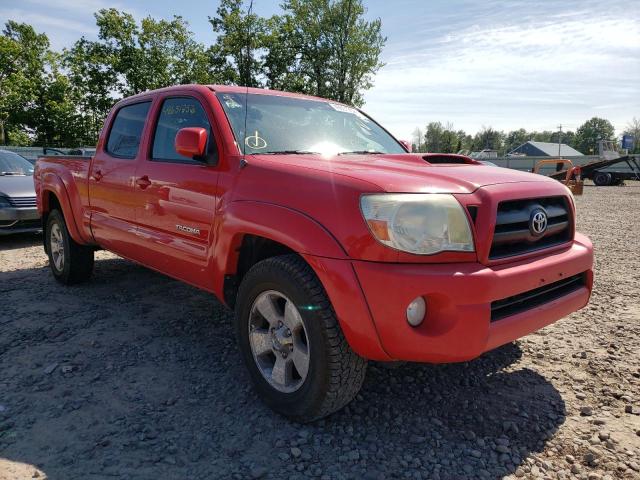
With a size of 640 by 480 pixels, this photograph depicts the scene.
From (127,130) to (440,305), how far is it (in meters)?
3.23

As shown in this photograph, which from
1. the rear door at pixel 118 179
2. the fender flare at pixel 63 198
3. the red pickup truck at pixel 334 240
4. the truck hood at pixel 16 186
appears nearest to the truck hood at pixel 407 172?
the red pickup truck at pixel 334 240

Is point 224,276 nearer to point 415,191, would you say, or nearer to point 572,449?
point 415,191

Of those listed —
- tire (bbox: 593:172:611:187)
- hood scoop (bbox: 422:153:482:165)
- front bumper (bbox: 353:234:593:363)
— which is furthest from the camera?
tire (bbox: 593:172:611:187)

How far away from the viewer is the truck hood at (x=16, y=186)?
710 centimetres

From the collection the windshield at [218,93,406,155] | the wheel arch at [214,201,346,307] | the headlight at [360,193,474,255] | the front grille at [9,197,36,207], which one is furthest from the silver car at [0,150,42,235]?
the headlight at [360,193,474,255]

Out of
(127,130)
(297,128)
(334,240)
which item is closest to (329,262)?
(334,240)

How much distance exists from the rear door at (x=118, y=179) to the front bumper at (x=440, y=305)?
7.87ft

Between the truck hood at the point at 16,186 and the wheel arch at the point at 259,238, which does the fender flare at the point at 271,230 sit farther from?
the truck hood at the point at 16,186

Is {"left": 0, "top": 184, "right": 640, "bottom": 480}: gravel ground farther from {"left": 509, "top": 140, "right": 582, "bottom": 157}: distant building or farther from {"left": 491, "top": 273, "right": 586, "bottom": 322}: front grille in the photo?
{"left": 509, "top": 140, "right": 582, "bottom": 157}: distant building

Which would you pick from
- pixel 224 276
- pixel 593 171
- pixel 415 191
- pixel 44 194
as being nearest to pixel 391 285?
pixel 415 191

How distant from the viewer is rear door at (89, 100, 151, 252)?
372cm

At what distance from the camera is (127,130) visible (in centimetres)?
404

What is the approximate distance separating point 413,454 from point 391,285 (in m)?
0.86

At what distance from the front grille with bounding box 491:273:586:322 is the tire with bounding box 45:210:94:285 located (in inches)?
167
